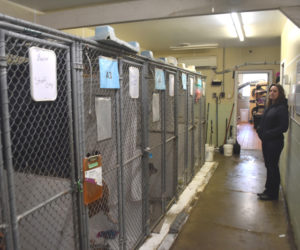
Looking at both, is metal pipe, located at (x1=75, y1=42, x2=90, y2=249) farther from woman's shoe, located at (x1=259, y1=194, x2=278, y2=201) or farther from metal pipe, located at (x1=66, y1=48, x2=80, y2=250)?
woman's shoe, located at (x1=259, y1=194, x2=278, y2=201)

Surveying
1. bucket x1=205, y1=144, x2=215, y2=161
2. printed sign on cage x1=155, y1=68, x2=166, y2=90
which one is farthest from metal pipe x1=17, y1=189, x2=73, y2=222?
bucket x1=205, y1=144, x2=215, y2=161

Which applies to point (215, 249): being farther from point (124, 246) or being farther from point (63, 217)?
point (63, 217)

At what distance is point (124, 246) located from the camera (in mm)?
2223

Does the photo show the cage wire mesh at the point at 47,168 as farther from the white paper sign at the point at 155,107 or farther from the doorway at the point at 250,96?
the doorway at the point at 250,96

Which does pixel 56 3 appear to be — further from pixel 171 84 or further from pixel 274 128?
pixel 274 128

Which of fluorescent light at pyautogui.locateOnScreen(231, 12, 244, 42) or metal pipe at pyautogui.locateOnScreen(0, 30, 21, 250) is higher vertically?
fluorescent light at pyautogui.locateOnScreen(231, 12, 244, 42)

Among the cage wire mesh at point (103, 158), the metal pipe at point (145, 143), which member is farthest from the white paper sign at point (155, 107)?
the cage wire mesh at point (103, 158)

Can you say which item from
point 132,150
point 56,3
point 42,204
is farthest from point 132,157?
point 56,3

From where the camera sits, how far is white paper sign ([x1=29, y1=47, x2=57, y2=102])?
1.25 metres

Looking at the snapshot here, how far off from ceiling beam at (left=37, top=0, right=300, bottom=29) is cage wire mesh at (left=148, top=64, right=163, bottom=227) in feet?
3.49

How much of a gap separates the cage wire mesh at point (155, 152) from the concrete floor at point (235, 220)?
1.30 feet

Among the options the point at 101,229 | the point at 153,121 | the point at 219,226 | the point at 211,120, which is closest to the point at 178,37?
the point at 211,120

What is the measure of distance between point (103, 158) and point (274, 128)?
249 centimetres

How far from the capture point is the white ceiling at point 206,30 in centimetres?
454
